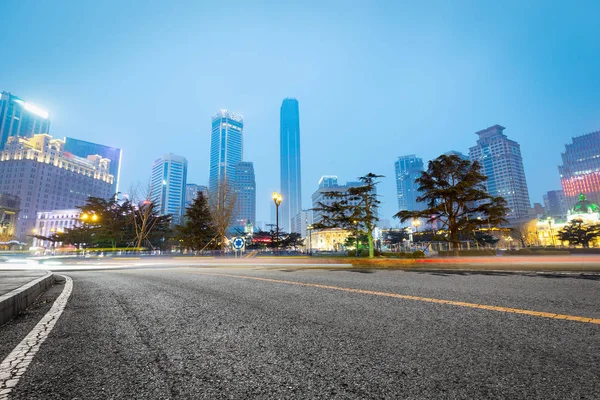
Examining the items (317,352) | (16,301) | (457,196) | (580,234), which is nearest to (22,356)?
(317,352)

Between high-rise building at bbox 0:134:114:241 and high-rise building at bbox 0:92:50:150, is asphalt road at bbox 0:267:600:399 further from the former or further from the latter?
high-rise building at bbox 0:92:50:150

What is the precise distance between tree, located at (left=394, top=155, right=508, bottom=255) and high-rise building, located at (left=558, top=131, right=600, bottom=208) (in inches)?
6527

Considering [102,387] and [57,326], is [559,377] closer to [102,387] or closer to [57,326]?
[102,387]

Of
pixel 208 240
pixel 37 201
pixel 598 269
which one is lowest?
pixel 598 269

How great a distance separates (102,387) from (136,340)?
1.15m

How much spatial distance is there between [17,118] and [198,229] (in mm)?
218820

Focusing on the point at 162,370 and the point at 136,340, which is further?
the point at 136,340

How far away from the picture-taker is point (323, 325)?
3316 mm

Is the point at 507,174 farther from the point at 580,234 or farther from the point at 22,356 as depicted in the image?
the point at 22,356

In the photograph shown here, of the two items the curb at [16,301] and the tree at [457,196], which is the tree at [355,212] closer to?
the tree at [457,196]

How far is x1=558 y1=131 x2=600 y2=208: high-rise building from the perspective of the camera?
14700 centimetres

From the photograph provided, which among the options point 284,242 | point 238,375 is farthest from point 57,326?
point 284,242

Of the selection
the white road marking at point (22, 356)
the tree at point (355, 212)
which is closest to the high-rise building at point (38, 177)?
the tree at point (355, 212)

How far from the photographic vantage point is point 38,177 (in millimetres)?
130000
